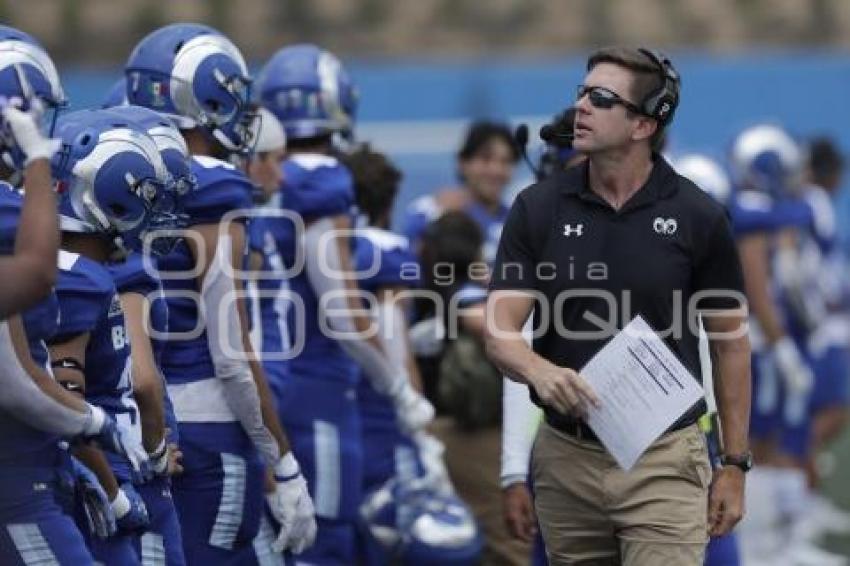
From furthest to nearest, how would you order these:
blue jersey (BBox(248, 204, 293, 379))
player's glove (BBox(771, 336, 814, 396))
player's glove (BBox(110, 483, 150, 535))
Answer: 1. player's glove (BBox(771, 336, 814, 396))
2. blue jersey (BBox(248, 204, 293, 379))
3. player's glove (BBox(110, 483, 150, 535))

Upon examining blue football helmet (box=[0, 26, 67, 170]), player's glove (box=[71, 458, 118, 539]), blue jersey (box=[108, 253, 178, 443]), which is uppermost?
blue football helmet (box=[0, 26, 67, 170])

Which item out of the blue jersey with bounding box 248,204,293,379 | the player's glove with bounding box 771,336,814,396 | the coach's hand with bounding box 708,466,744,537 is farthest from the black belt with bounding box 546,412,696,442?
the player's glove with bounding box 771,336,814,396

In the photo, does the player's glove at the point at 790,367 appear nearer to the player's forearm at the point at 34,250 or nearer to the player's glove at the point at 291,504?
the player's glove at the point at 291,504

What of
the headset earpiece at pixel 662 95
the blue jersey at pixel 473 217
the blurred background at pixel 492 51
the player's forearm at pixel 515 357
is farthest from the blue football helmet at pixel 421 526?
the blurred background at pixel 492 51

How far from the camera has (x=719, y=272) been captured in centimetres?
569

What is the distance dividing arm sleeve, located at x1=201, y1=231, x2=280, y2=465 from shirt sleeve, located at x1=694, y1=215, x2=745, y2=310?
1.31 meters

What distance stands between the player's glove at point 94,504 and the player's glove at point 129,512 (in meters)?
0.07

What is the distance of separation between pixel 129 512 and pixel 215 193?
1213mm

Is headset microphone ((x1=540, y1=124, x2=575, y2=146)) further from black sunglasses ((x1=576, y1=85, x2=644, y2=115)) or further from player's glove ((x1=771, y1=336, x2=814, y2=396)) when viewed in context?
player's glove ((x1=771, y1=336, x2=814, y2=396))

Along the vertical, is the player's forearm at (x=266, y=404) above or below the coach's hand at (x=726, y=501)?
above

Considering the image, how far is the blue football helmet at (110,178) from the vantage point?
534cm

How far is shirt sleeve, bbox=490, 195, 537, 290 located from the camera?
5723 millimetres

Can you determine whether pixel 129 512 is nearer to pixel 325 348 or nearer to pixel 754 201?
pixel 325 348

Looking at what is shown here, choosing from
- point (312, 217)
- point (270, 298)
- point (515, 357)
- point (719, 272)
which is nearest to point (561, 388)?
point (515, 357)
